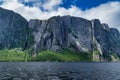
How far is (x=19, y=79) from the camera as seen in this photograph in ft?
264

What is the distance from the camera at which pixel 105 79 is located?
88.0m

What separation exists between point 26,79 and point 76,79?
755 inches

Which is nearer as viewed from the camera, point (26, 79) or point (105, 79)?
point (26, 79)

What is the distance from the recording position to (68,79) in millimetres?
84938

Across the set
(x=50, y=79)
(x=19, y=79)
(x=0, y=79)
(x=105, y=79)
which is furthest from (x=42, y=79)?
(x=105, y=79)

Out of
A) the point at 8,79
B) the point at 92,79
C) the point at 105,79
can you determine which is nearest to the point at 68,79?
the point at 92,79

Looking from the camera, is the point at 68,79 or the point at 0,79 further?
the point at 68,79

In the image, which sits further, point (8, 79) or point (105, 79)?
point (105, 79)

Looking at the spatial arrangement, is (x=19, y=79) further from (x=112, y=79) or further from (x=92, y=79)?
(x=112, y=79)

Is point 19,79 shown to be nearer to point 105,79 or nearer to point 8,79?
point 8,79

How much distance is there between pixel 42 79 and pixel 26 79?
6.04 m

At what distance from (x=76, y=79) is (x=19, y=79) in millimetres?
21709

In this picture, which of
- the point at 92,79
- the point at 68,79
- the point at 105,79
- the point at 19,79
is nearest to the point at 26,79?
the point at 19,79

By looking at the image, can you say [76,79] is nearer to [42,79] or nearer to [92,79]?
[92,79]
